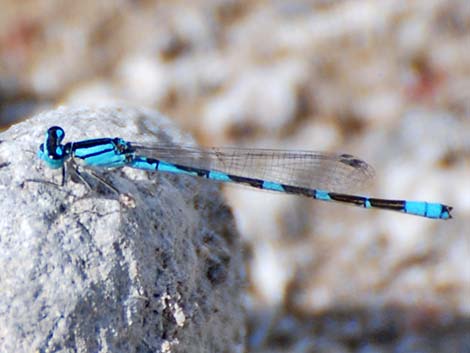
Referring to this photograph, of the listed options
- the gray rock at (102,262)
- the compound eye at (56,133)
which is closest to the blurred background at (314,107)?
the gray rock at (102,262)

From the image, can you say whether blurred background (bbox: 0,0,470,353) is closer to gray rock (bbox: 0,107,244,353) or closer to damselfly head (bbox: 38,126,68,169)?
gray rock (bbox: 0,107,244,353)

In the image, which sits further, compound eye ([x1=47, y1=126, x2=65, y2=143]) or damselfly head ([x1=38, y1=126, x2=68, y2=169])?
compound eye ([x1=47, y1=126, x2=65, y2=143])

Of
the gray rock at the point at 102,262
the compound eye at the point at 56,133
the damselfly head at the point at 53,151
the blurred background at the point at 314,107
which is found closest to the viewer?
the gray rock at the point at 102,262

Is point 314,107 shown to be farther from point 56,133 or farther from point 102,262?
point 102,262

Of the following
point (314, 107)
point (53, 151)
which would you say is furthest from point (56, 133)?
point (314, 107)

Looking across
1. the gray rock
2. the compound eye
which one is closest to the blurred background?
the gray rock

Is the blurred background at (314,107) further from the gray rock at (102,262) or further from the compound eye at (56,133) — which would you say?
the compound eye at (56,133)

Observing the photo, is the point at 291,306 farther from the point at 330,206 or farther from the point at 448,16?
the point at 448,16
